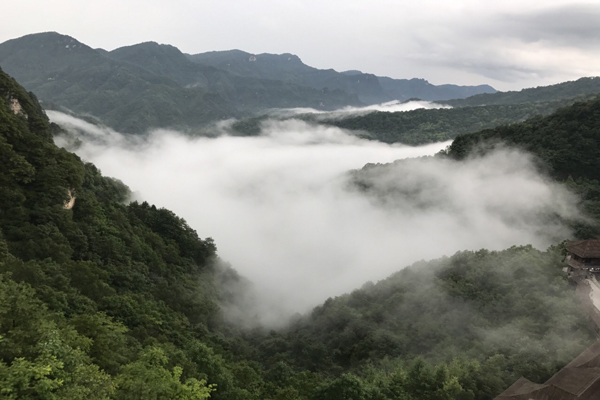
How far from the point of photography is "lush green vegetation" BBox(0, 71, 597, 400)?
56.1 ft

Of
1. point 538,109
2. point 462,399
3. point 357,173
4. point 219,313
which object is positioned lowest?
point 219,313

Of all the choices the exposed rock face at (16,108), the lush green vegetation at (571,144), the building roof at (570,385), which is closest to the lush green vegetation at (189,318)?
the exposed rock face at (16,108)

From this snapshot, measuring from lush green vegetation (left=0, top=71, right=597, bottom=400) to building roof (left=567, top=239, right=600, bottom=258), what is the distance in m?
2.99

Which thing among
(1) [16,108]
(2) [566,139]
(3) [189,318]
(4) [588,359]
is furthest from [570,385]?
(2) [566,139]

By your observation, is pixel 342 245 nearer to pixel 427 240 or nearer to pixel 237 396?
pixel 427 240

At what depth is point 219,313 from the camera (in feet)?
169

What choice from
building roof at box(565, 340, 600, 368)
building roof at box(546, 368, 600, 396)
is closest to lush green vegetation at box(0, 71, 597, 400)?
building roof at box(565, 340, 600, 368)

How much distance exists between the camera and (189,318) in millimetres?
43219

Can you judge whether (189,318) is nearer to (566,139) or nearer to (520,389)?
(520,389)

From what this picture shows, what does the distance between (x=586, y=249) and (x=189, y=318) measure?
139 feet

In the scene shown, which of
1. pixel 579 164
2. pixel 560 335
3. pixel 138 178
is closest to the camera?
pixel 560 335

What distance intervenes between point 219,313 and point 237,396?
96.2 feet

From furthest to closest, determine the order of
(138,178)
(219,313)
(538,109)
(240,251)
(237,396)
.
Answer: (138,178), (538,109), (240,251), (219,313), (237,396)

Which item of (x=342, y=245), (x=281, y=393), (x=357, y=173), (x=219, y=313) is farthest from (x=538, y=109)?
(x=281, y=393)
